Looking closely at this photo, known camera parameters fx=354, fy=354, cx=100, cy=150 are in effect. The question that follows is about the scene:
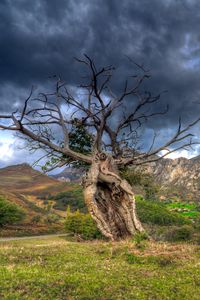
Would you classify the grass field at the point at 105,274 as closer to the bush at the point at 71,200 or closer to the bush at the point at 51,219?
the bush at the point at 51,219

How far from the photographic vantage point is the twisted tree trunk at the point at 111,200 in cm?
2169

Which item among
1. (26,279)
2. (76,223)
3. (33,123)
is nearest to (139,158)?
(33,123)

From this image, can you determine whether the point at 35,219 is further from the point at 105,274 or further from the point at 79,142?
the point at 105,274

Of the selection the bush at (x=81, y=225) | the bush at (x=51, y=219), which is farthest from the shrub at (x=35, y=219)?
the bush at (x=81, y=225)

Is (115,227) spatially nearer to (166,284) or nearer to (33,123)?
(33,123)

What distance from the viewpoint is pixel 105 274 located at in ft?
38.0

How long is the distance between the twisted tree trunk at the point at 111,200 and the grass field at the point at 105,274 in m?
5.09

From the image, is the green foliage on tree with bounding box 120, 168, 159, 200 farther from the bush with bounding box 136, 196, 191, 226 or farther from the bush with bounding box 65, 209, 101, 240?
the bush with bounding box 136, 196, 191, 226

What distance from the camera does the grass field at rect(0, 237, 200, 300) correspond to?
958cm

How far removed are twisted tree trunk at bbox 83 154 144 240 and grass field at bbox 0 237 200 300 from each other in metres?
5.09

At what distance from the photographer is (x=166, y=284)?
1059cm

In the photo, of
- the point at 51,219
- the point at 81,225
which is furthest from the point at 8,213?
the point at 51,219

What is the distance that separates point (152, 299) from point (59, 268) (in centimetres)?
448

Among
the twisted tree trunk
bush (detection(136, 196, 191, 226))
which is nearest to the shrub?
bush (detection(136, 196, 191, 226))
